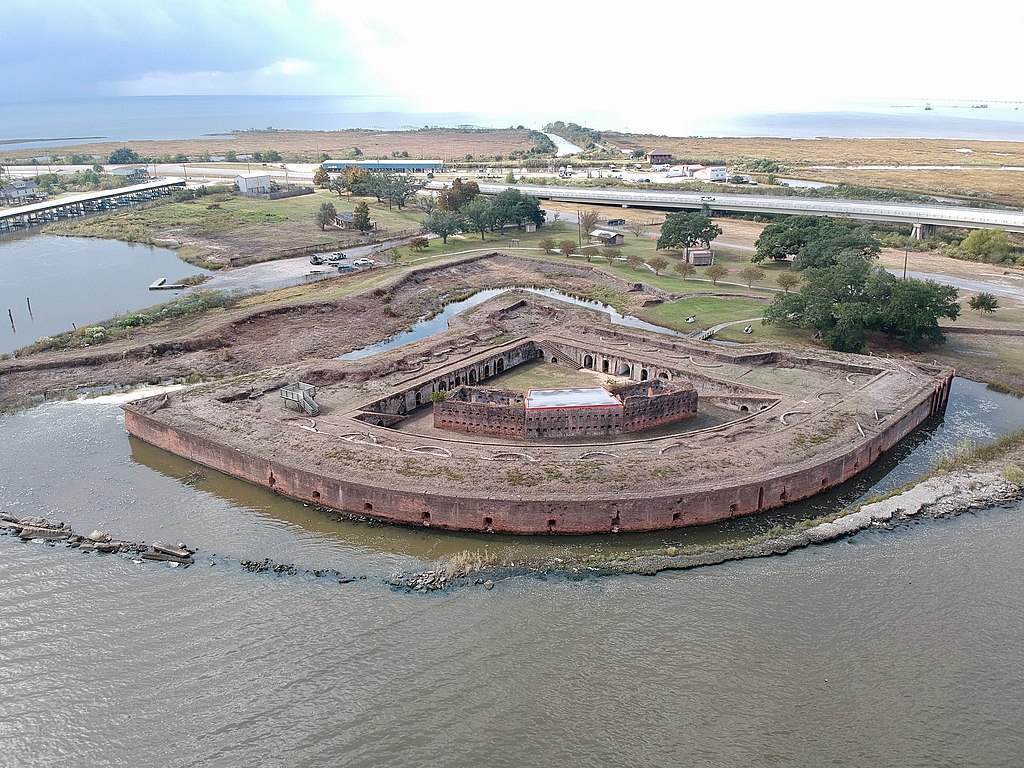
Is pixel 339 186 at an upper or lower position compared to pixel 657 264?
upper

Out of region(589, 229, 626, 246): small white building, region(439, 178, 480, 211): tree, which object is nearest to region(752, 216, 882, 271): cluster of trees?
region(589, 229, 626, 246): small white building

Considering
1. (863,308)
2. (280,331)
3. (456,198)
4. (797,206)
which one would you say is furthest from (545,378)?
(797,206)

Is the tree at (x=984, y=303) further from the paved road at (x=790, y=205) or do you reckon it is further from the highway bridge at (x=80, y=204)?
the highway bridge at (x=80, y=204)

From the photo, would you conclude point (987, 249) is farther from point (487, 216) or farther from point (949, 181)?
point (949, 181)

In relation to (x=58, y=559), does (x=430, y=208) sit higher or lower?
higher

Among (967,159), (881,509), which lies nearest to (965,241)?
(881,509)

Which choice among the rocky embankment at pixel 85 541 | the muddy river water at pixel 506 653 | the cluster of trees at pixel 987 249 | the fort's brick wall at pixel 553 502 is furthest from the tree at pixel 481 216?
the rocky embankment at pixel 85 541

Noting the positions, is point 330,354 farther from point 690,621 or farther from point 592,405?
point 690,621
